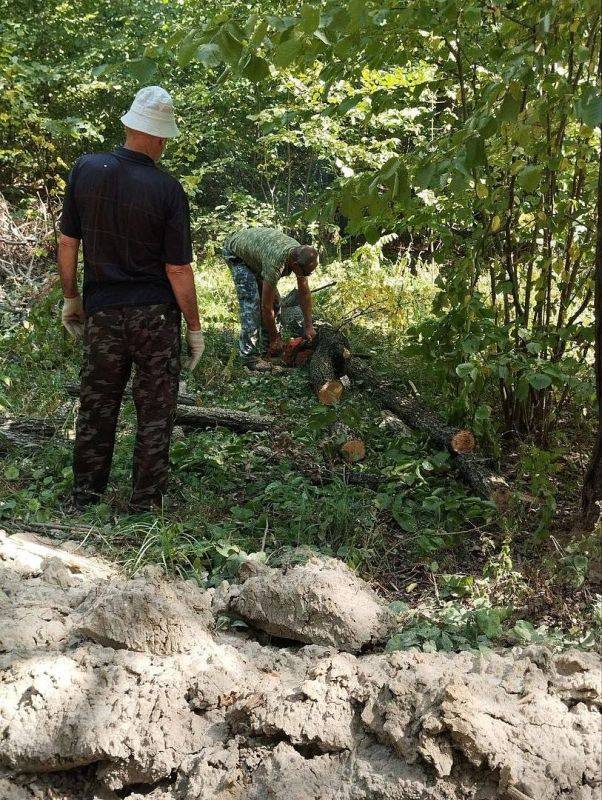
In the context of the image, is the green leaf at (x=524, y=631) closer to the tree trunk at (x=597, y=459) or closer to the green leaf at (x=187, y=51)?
the tree trunk at (x=597, y=459)

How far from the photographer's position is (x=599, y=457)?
3879 millimetres

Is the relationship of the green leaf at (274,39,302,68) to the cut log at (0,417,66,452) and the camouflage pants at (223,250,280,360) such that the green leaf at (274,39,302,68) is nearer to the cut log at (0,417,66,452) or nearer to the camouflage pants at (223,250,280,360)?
Answer: the cut log at (0,417,66,452)

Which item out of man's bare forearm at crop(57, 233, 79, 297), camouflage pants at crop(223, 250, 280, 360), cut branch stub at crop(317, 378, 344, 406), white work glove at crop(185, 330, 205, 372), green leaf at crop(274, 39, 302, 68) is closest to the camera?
green leaf at crop(274, 39, 302, 68)

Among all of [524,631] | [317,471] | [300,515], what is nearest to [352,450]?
[317,471]

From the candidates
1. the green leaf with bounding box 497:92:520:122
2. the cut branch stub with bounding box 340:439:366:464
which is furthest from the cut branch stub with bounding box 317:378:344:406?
the green leaf with bounding box 497:92:520:122

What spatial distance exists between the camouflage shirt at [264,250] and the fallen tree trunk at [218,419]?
1.85 metres

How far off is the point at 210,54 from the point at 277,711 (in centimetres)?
214

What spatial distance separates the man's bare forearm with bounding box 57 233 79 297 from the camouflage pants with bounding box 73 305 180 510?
38 cm

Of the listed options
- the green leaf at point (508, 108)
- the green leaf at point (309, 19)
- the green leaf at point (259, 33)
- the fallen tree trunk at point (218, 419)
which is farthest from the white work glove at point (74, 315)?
the green leaf at point (508, 108)

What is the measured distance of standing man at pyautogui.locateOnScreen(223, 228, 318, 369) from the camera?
711cm

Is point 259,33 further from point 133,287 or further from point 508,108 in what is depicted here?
point 133,287

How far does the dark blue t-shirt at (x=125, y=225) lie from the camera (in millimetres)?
4059

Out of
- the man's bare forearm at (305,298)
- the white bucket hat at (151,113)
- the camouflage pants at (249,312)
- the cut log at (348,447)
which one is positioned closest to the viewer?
the white bucket hat at (151,113)

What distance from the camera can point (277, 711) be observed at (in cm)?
240
